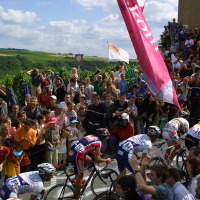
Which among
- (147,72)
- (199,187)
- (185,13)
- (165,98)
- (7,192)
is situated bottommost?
(7,192)

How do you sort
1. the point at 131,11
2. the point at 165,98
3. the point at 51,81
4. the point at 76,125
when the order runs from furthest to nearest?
the point at 51,81 < the point at 76,125 < the point at 165,98 < the point at 131,11

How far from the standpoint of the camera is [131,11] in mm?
5766

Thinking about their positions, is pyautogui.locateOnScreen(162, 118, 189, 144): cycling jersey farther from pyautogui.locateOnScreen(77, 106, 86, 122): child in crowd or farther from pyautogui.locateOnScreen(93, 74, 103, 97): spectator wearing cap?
pyautogui.locateOnScreen(93, 74, 103, 97): spectator wearing cap

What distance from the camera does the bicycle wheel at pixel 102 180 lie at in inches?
290

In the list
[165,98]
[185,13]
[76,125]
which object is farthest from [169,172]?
[185,13]

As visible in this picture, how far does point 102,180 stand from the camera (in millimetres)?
7527

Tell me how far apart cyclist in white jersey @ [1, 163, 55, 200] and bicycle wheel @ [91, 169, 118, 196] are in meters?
1.67

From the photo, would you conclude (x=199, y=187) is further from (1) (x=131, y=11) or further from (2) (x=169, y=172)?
(1) (x=131, y=11)

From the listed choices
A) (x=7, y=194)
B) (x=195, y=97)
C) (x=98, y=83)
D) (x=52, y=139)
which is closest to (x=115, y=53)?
(x=98, y=83)

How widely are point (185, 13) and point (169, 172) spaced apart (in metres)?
23.1

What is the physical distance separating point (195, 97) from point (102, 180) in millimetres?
6974

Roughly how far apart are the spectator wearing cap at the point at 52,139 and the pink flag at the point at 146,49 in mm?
3803

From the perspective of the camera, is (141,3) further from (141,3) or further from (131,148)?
(131,148)

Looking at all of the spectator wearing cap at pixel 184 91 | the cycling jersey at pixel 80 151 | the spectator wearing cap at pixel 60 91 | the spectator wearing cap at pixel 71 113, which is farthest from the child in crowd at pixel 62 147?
the spectator wearing cap at pixel 184 91
